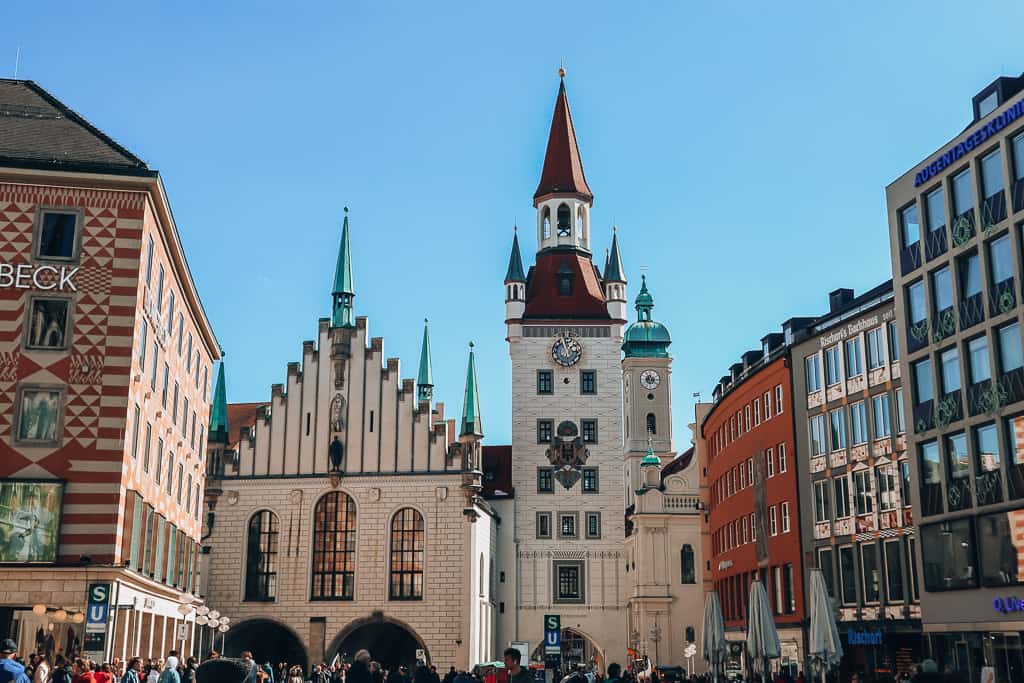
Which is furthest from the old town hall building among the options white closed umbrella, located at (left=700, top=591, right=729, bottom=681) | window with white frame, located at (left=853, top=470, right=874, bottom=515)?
white closed umbrella, located at (left=700, top=591, right=729, bottom=681)

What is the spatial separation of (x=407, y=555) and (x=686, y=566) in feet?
58.9

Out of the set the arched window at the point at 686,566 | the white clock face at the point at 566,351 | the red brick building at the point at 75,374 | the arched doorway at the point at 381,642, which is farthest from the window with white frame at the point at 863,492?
the white clock face at the point at 566,351

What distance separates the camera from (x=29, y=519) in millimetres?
29719

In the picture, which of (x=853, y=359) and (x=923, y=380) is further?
(x=853, y=359)

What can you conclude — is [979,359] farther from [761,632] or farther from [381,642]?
[381,642]

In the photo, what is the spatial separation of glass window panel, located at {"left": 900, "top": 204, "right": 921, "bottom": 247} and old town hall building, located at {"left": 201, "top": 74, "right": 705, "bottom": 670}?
2652 cm

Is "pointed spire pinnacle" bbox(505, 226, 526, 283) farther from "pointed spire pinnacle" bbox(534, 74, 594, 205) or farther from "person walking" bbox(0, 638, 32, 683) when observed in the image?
"person walking" bbox(0, 638, 32, 683)

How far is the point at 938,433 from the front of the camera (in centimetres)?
3381

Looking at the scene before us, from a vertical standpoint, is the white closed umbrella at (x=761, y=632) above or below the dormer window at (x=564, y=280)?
below

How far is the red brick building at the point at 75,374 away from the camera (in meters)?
29.6

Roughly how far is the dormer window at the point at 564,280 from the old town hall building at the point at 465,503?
11 centimetres

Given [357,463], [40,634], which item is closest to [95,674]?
[40,634]

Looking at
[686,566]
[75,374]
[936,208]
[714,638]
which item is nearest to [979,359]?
[936,208]

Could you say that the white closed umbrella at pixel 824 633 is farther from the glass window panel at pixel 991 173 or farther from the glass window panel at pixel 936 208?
the glass window panel at pixel 936 208
